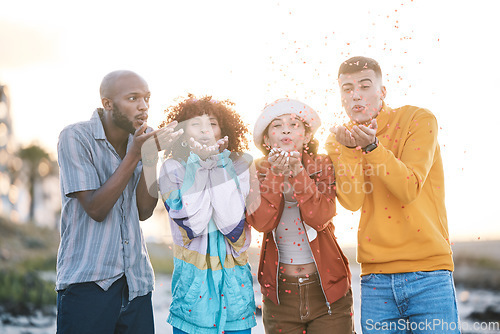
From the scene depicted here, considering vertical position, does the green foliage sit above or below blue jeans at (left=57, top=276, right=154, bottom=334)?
below

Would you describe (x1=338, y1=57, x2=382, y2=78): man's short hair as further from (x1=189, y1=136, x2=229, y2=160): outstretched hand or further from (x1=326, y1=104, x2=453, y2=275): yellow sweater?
(x1=189, y1=136, x2=229, y2=160): outstretched hand

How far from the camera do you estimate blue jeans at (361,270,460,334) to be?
9.20ft

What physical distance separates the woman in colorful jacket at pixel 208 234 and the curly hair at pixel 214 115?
0.06 metres

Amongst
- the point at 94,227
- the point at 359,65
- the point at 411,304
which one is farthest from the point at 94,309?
the point at 359,65

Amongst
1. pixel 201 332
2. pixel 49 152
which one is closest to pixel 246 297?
pixel 201 332

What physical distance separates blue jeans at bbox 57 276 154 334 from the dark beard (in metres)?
0.95

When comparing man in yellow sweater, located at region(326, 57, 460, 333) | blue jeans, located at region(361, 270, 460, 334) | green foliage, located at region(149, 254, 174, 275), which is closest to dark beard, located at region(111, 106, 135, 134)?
man in yellow sweater, located at region(326, 57, 460, 333)

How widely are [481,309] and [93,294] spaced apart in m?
8.28

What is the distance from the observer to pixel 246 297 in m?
3.04

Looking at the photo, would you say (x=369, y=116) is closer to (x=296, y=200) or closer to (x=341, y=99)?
(x=341, y=99)

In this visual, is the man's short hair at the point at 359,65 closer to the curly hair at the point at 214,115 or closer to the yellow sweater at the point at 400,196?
the yellow sweater at the point at 400,196

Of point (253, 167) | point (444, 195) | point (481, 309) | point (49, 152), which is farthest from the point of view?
point (49, 152)

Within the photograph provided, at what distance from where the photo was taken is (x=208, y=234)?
124 inches

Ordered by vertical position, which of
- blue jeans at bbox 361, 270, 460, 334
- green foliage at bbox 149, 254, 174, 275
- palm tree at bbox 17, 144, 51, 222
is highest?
palm tree at bbox 17, 144, 51, 222
